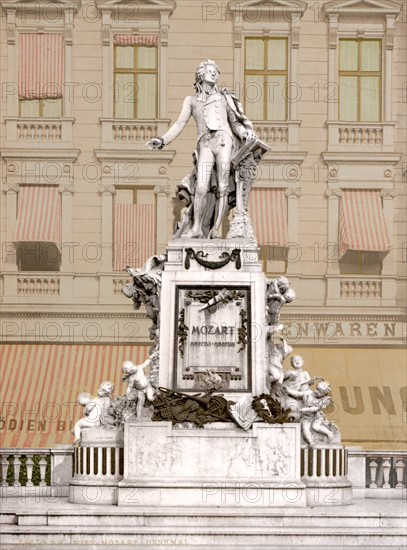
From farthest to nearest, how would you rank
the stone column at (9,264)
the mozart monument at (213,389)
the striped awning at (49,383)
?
1. the stone column at (9,264)
2. the striped awning at (49,383)
3. the mozart monument at (213,389)

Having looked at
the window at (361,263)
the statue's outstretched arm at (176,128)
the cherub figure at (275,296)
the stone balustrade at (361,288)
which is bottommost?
the cherub figure at (275,296)

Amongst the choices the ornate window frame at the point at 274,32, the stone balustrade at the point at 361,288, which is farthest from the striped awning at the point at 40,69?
the stone balustrade at the point at 361,288

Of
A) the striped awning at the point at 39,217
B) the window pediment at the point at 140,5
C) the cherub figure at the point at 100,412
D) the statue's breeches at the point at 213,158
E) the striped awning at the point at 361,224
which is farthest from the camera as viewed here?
the window pediment at the point at 140,5

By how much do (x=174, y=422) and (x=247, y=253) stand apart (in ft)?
7.48

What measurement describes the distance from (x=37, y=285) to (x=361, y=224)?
617cm

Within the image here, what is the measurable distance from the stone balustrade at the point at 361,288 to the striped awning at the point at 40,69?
6.52 m

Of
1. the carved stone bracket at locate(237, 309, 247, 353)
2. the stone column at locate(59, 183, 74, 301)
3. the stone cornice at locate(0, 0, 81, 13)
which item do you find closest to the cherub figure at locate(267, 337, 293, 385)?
the carved stone bracket at locate(237, 309, 247, 353)

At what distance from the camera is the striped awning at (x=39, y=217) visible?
3675 centimetres

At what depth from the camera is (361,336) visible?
120 ft

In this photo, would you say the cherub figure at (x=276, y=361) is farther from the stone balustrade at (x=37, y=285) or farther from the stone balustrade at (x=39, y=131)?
the stone balustrade at (x=39, y=131)

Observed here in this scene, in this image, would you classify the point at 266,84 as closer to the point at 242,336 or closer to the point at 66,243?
the point at 66,243

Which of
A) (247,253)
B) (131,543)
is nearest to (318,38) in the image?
(247,253)

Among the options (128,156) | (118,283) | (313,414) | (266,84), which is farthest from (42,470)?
(266,84)

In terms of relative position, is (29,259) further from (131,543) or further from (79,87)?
(131,543)
